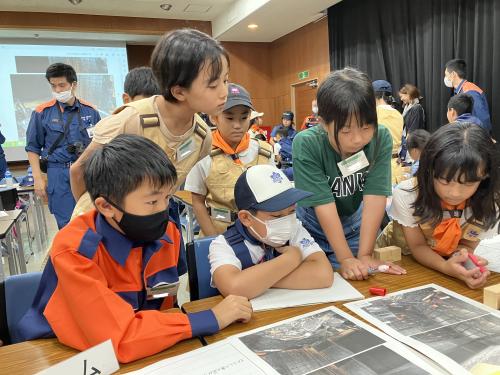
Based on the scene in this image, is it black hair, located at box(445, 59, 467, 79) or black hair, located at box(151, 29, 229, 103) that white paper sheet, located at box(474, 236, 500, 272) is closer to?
black hair, located at box(151, 29, 229, 103)

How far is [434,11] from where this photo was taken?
4895 mm

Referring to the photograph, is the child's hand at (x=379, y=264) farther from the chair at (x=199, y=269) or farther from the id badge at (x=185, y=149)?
the id badge at (x=185, y=149)

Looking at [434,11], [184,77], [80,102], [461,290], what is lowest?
[461,290]

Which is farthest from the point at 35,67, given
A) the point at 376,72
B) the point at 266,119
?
the point at 376,72

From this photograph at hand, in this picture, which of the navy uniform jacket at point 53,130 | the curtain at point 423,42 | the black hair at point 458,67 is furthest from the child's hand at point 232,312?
the curtain at point 423,42

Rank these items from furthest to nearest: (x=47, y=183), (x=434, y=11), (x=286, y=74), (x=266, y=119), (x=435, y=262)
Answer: (x=266, y=119), (x=286, y=74), (x=434, y=11), (x=47, y=183), (x=435, y=262)

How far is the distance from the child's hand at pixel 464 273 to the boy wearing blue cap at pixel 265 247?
1.13ft

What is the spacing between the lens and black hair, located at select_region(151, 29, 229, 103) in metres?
1.19

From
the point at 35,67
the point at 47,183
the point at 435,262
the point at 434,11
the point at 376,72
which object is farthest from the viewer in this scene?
the point at 35,67

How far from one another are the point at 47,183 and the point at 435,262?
298cm

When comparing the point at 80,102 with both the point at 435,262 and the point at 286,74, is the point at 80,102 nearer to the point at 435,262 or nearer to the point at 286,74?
the point at 435,262

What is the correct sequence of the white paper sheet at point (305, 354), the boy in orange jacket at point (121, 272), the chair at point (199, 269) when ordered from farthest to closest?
the chair at point (199, 269) < the boy in orange jacket at point (121, 272) < the white paper sheet at point (305, 354)

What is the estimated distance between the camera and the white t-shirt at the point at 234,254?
45.7 inches

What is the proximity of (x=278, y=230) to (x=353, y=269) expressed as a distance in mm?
252
